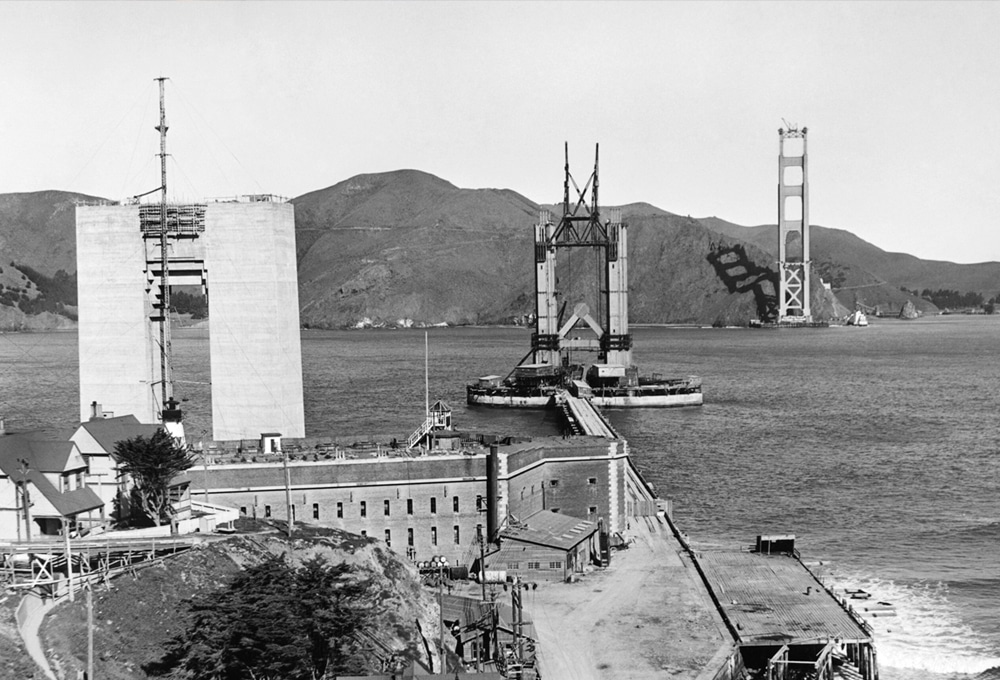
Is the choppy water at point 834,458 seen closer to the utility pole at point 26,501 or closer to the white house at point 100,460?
the white house at point 100,460

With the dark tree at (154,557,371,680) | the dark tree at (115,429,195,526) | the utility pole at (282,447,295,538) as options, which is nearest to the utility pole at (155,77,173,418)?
the utility pole at (282,447,295,538)

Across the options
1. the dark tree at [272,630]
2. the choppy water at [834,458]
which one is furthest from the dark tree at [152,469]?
the choppy water at [834,458]

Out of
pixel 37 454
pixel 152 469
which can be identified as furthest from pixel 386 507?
pixel 37 454

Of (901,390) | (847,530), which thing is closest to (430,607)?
(847,530)

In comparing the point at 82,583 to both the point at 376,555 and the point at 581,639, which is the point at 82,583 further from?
the point at 581,639

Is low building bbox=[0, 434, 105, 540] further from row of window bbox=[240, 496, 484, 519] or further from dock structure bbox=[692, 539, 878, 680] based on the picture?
dock structure bbox=[692, 539, 878, 680]

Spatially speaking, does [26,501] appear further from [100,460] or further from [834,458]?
[834,458]
